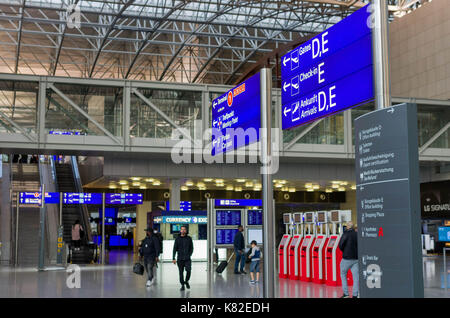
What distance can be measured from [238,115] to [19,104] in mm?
17863

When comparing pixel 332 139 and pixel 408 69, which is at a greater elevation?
pixel 408 69

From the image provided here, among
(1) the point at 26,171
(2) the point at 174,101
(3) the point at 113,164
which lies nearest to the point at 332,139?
(2) the point at 174,101

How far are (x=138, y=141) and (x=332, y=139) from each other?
968 cm

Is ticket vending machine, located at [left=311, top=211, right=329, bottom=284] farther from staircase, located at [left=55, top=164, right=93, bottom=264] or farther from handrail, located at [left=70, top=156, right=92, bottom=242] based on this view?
handrail, located at [left=70, top=156, right=92, bottom=242]

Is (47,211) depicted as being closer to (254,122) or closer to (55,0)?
(55,0)

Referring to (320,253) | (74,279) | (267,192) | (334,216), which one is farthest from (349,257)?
(74,279)

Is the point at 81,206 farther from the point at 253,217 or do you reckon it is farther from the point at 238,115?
the point at 238,115

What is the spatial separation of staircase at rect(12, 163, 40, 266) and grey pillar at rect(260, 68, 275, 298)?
2108 cm

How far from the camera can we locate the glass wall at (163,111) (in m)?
26.6

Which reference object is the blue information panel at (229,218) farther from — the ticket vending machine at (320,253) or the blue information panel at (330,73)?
the blue information panel at (330,73)

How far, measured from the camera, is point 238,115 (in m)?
9.97

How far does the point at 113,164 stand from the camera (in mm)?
28547

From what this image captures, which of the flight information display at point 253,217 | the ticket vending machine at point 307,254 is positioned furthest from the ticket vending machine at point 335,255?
the flight information display at point 253,217
